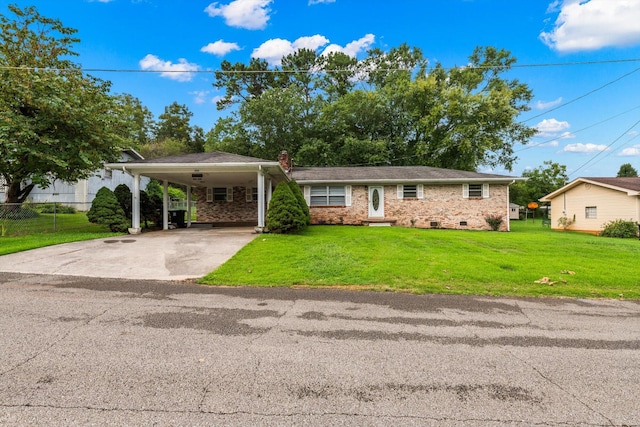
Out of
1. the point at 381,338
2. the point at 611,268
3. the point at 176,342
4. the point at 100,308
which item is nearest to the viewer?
the point at 176,342

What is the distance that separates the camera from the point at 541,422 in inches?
84.2

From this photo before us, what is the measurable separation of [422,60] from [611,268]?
30.5 metres

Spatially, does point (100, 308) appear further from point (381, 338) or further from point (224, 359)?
point (381, 338)

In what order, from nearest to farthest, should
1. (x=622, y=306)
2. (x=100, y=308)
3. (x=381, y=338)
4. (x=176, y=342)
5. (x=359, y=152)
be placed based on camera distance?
(x=176, y=342) → (x=381, y=338) → (x=100, y=308) → (x=622, y=306) → (x=359, y=152)

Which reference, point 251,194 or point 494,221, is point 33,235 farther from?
point 494,221

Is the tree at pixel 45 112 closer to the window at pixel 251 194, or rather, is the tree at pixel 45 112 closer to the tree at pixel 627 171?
the window at pixel 251 194

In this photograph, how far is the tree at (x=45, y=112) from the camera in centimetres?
1112

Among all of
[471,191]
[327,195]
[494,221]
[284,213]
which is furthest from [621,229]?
[284,213]

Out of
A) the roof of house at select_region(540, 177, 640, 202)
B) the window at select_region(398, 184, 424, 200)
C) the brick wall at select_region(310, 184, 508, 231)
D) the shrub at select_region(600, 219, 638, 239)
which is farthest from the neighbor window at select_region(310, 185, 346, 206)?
the roof of house at select_region(540, 177, 640, 202)

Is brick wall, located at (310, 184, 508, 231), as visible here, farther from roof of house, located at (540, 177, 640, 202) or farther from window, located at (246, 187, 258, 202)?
roof of house, located at (540, 177, 640, 202)

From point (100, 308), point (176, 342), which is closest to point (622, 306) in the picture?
point (176, 342)

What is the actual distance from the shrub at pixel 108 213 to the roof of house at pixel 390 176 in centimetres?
817

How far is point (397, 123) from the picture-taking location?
29859 mm

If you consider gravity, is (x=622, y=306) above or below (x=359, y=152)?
below
